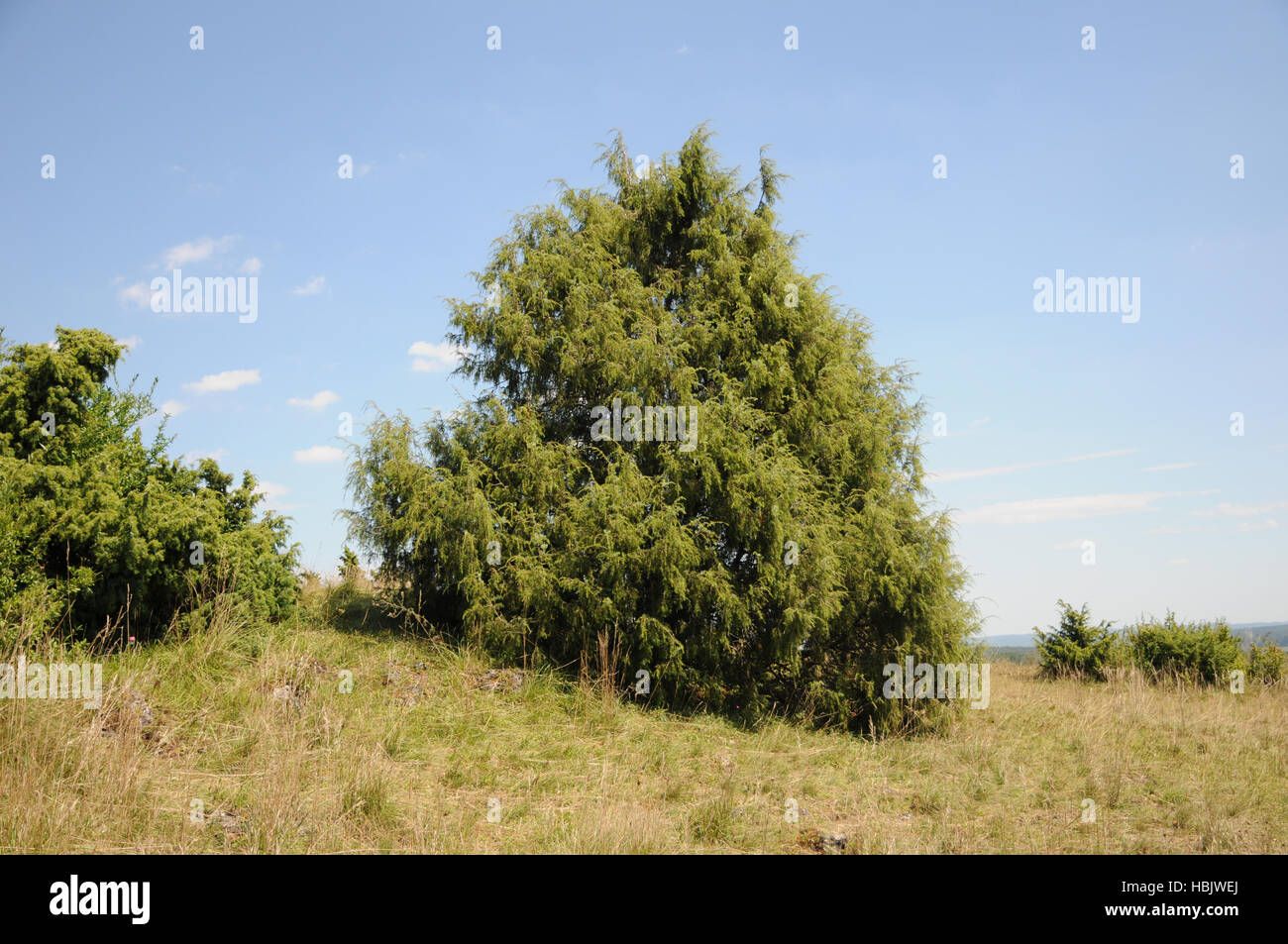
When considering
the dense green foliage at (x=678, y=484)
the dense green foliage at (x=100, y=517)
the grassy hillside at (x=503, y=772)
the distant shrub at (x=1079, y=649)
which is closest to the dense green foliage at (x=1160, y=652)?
the distant shrub at (x=1079, y=649)

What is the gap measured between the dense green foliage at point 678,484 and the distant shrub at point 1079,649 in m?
8.28

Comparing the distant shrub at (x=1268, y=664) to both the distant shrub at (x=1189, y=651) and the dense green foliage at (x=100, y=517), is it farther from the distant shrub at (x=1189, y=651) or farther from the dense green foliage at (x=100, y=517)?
the dense green foliage at (x=100, y=517)

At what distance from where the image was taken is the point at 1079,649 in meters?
17.3

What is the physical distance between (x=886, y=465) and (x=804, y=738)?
15.6ft

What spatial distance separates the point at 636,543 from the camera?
32.2ft

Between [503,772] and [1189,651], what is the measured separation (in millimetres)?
16977

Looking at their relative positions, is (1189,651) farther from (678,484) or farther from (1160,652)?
(678,484)

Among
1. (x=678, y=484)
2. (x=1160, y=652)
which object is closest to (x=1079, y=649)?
(x=1160, y=652)

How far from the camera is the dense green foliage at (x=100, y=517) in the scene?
791 cm

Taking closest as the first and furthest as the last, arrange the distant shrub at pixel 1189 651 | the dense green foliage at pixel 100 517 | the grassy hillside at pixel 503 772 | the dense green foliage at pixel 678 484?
the grassy hillside at pixel 503 772
the dense green foliage at pixel 100 517
the dense green foliage at pixel 678 484
the distant shrub at pixel 1189 651

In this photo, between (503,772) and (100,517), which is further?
(100,517)

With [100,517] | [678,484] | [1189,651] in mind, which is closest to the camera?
[100,517]
